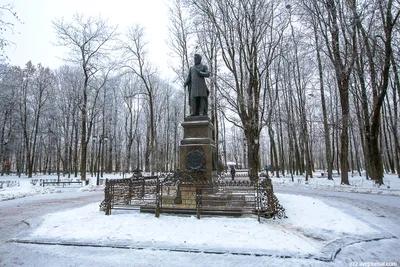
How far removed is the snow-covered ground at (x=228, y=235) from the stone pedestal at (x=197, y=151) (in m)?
2.15

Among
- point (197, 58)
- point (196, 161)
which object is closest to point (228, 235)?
point (196, 161)

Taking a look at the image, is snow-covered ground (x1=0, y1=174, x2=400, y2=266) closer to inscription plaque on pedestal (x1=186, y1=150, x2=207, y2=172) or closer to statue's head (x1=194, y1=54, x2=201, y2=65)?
inscription plaque on pedestal (x1=186, y1=150, x2=207, y2=172)

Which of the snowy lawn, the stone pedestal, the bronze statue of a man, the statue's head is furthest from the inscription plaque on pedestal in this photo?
the statue's head

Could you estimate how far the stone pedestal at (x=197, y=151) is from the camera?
8.76 m

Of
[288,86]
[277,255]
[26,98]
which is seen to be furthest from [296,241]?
[26,98]

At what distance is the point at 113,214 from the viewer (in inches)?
302

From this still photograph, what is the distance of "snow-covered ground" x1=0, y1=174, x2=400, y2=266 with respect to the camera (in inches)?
172

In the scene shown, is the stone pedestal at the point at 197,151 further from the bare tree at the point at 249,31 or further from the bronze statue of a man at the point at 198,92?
the bare tree at the point at 249,31

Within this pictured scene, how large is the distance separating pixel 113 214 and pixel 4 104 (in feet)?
99.1

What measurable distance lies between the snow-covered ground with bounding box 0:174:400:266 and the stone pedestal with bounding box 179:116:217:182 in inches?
84.5

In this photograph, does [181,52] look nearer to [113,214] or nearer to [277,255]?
[113,214]

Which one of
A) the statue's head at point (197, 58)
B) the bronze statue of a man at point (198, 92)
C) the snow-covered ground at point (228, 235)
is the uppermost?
the statue's head at point (197, 58)

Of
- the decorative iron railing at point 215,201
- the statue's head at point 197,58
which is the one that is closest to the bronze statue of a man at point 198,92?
the statue's head at point 197,58

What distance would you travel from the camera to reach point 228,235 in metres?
5.41
